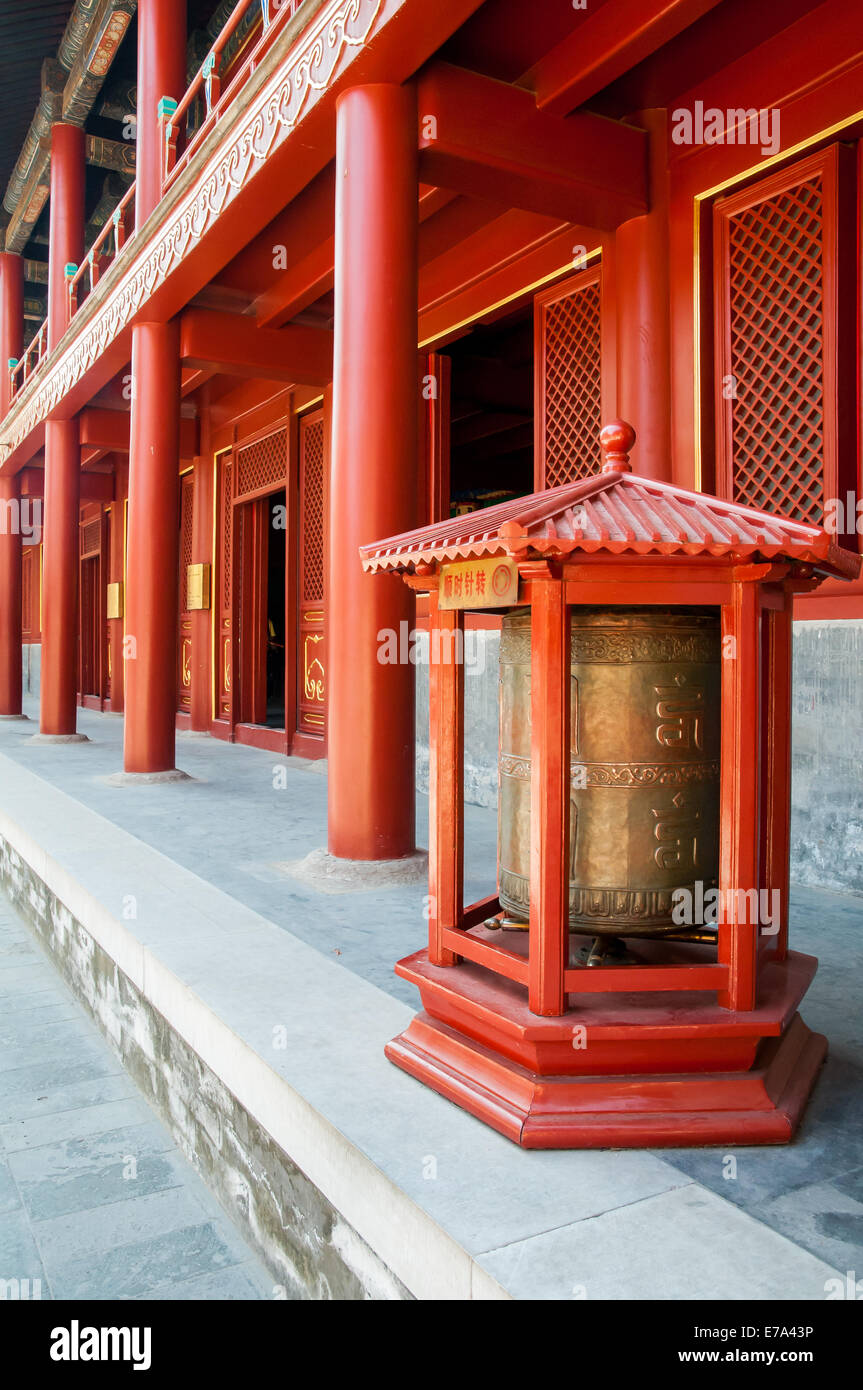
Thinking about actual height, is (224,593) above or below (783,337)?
below

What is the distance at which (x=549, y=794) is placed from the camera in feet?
6.99

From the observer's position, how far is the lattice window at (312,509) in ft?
28.2

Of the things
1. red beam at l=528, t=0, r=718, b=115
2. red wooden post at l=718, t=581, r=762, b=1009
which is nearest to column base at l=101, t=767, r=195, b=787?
red beam at l=528, t=0, r=718, b=115

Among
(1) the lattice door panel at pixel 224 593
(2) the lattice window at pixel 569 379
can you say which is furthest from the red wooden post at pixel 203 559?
(2) the lattice window at pixel 569 379

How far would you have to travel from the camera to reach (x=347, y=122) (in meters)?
4.22

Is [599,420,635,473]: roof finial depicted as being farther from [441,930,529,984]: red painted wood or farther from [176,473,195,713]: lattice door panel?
[176,473,195,713]: lattice door panel

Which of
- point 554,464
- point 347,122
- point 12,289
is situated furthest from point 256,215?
point 12,289

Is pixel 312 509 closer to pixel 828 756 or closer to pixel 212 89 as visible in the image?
pixel 212 89

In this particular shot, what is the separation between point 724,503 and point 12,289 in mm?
14683

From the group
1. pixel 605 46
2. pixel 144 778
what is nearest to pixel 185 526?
pixel 144 778

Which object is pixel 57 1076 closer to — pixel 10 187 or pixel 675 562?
pixel 675 562

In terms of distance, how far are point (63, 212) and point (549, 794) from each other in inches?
428

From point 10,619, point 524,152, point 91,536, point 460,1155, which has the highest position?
point 524,152

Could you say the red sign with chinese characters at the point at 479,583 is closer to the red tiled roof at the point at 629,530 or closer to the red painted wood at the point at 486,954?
the red tiled roof at the point at 629,530
